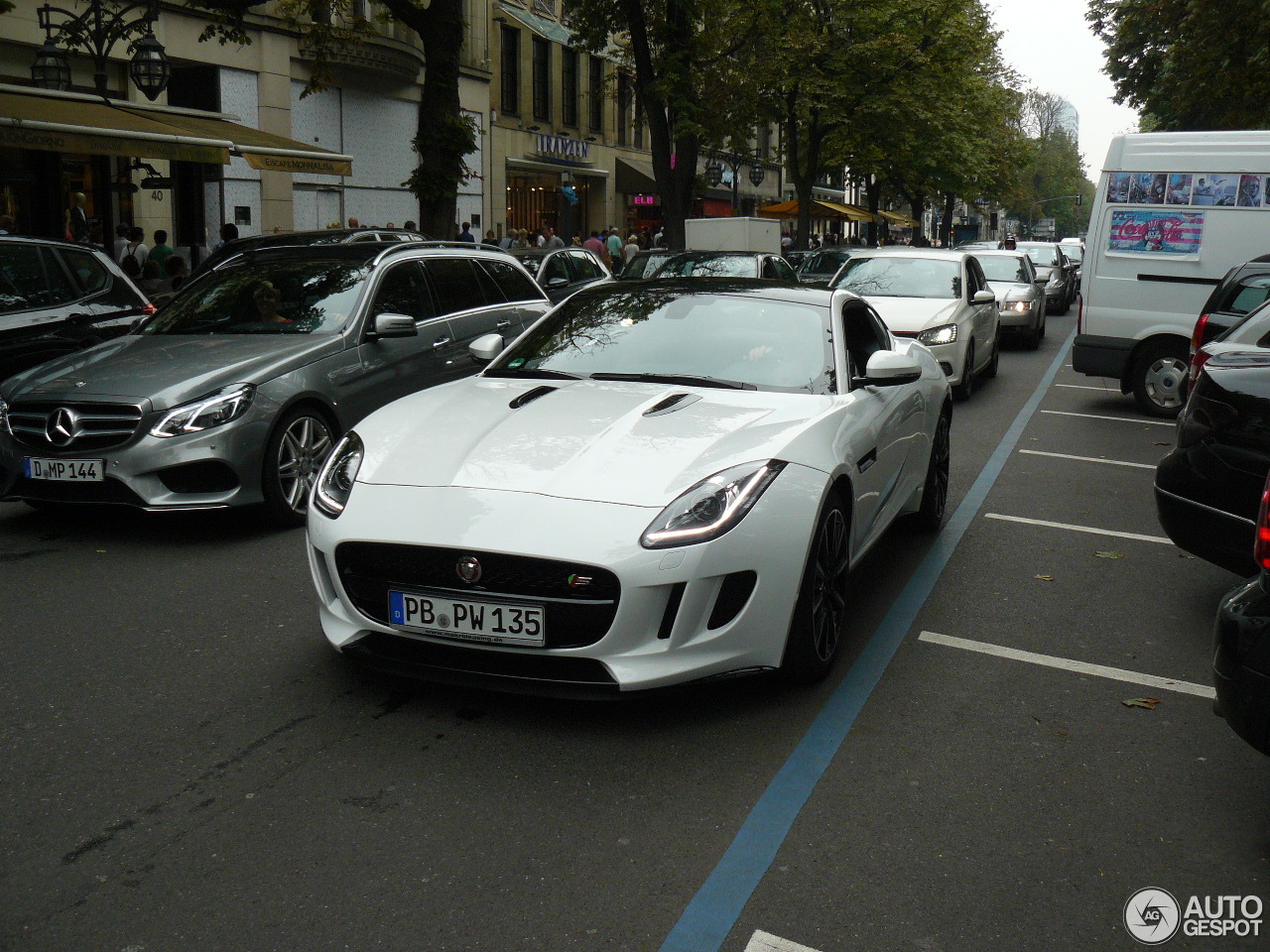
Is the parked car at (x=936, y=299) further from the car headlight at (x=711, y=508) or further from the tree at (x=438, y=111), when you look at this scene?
the car headlight at (x=711, y=508)

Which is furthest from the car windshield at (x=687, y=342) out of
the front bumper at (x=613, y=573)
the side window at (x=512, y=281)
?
the side window at (x=512, y=281)

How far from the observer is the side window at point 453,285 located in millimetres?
8820

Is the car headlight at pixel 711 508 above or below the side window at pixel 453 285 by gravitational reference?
below


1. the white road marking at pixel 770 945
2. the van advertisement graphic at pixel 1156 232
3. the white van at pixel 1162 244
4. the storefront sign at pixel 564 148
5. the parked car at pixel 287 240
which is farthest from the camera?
the storefront sign at pixel 564 148

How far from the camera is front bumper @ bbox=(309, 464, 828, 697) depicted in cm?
393

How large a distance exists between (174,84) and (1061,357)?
17257 mm

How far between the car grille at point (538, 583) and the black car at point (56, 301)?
5.77 meters

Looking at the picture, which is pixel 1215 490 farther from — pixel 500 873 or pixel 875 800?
pixel 500 873

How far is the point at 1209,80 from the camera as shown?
22.5 meters

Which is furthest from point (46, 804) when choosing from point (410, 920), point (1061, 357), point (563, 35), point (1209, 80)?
point (563, 35)

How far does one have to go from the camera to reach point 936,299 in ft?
44.6

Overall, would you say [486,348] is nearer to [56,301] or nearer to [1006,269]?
[56,301]

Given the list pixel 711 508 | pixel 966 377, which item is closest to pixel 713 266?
pixel 966 377

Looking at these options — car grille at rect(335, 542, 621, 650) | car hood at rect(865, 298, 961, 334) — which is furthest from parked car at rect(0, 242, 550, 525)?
car hood at rect(865, 298, 961, 334)
